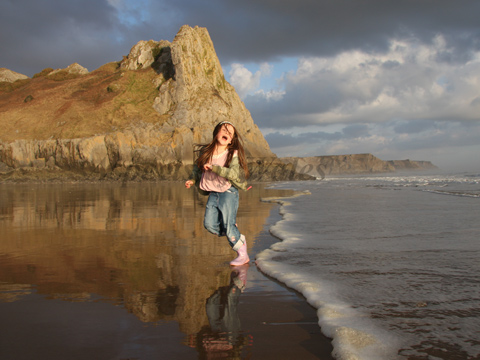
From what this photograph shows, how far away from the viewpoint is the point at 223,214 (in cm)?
462

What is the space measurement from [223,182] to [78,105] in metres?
54.7

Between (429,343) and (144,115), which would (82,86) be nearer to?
(144,115)

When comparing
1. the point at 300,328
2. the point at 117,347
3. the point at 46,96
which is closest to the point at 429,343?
the point at 300,328

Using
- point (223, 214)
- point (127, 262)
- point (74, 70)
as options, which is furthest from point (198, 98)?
point (127, 262)

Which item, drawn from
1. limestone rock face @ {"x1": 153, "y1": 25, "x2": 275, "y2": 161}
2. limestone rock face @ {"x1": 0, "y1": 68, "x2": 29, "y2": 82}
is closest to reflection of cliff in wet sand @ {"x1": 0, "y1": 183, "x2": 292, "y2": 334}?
limestone rock face @ {"x1": 153, "y1": 25, "x2": 275, "y2": 161}

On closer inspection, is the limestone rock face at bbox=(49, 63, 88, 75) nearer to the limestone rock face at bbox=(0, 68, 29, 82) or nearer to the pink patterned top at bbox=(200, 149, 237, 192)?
the limestone rock face at bbox=(0, 68, 29, 82)

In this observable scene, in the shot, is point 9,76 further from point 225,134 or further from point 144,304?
point 144,304

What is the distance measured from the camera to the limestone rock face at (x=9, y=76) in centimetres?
7069

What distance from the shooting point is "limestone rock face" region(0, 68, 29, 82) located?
70688 millimetres

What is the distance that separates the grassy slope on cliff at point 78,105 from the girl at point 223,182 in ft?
149

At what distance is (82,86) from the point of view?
197ft

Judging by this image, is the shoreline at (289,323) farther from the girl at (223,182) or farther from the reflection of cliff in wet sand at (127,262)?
the girl at (223,182)

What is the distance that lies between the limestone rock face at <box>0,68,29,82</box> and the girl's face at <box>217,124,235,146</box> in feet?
260

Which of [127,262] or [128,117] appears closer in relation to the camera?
[127,262]
